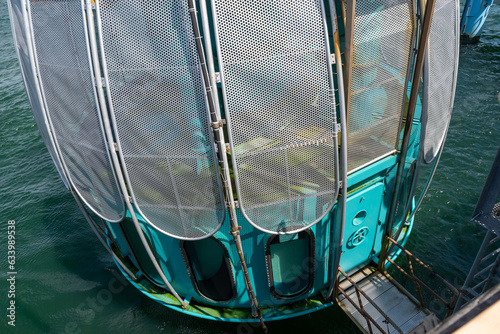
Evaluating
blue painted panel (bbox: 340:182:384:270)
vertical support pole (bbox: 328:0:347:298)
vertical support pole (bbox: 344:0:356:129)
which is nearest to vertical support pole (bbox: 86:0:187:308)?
vertical support pole (bbox: 328:0:347:298)

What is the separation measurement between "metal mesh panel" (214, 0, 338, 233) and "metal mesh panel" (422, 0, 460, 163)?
9.29ft

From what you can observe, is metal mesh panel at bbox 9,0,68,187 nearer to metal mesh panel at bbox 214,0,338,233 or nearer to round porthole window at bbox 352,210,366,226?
metal mesh panel at bbox 214,0,338,233

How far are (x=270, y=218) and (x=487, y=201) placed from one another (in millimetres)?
4307

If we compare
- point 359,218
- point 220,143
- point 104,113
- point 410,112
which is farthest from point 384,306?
point 104,113

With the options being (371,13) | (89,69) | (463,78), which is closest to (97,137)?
(89,69)

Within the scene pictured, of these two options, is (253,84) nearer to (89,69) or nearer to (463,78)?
(89,69)

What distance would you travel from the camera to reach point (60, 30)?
7.88m

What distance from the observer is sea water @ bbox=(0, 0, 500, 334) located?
40.7 ft

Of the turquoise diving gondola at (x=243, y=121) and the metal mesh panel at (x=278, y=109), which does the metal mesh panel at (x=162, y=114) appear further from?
the metal mesh panel at (x=278, y=109)

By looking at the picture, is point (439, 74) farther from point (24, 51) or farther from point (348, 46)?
point (24, 51)

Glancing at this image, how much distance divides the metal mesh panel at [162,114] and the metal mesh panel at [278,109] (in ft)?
2.03

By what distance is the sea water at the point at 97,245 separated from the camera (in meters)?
12.4

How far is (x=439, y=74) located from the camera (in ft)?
30.3

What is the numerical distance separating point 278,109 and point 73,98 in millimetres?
4400
